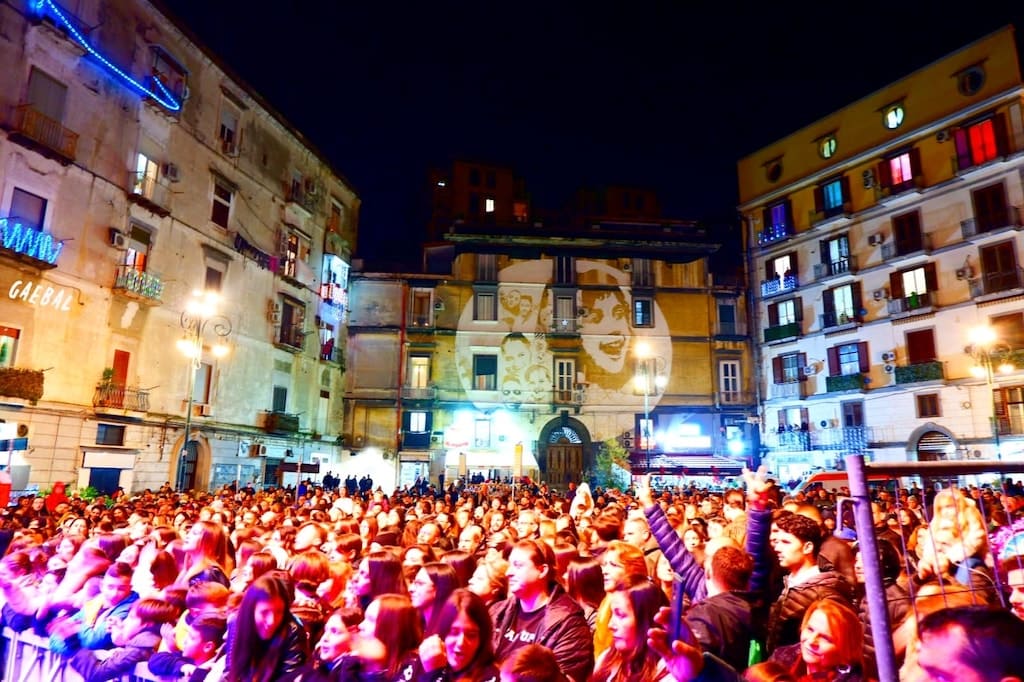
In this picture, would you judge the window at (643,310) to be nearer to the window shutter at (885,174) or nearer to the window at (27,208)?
the window shutter at (885,174)

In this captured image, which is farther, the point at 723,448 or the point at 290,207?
the point at 723,448

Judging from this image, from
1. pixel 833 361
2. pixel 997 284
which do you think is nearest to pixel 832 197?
pixel 833 361

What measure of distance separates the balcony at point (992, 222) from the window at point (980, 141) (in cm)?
229

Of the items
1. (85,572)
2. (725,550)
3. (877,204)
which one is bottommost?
(85,572)

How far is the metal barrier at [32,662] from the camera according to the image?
5848 millimetres

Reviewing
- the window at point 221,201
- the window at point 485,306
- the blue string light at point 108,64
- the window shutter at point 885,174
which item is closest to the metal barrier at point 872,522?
the blue string light at point 108,64

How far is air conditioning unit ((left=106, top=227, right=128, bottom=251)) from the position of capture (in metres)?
23.7

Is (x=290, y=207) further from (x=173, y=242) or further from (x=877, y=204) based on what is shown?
(x=877, y=204)

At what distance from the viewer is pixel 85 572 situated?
634cm

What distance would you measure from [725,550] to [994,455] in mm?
30058

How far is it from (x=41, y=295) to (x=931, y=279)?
1416 inches

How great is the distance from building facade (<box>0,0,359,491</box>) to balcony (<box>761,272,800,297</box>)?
2557cm

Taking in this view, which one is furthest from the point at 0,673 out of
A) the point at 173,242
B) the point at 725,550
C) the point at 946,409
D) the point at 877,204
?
the point at 877,204

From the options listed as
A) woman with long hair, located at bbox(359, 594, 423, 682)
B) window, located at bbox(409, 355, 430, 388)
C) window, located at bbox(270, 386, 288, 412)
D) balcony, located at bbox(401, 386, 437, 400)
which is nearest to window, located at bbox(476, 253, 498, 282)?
window, located at bbox(409, 355, 430, 388)
